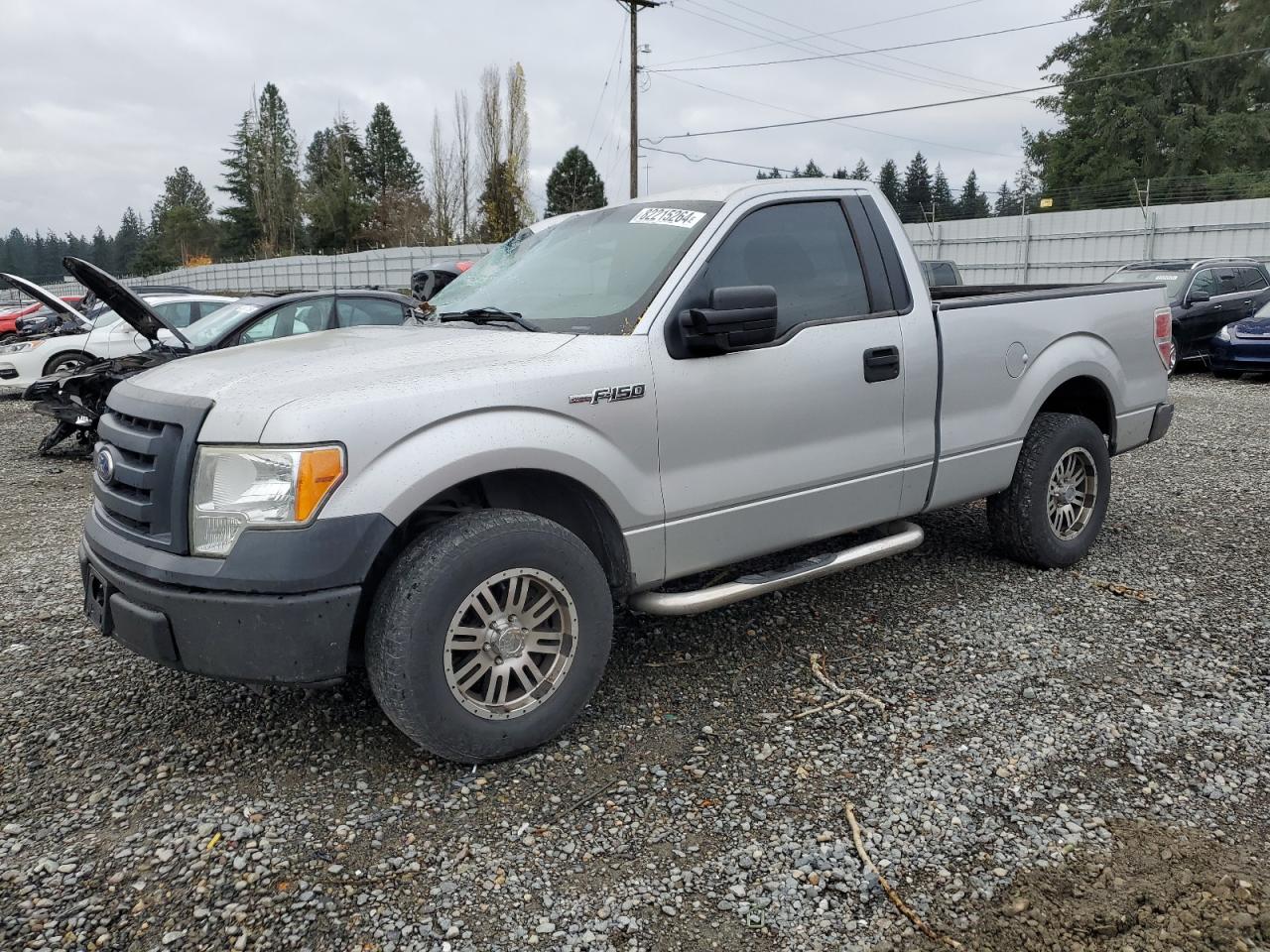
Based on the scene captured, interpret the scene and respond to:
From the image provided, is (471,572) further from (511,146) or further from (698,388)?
(511,146)

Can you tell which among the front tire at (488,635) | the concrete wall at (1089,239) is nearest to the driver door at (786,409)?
the front tire at (488,635)

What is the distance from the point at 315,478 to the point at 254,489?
19cm

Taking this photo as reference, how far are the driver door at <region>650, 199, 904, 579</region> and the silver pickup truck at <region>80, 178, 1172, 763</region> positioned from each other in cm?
1

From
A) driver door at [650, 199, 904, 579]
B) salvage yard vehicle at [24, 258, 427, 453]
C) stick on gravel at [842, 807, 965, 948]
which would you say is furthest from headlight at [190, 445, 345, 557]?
salvage yard vehicle at [24, 258, 427, 453]

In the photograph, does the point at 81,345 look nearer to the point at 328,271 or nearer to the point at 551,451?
the point at 551,451

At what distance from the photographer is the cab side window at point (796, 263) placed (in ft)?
12.3

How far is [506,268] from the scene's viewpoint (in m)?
4.25

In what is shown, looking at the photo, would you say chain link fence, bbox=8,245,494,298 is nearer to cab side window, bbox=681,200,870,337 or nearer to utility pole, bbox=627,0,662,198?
utility pole, bbox=627,0,662,198

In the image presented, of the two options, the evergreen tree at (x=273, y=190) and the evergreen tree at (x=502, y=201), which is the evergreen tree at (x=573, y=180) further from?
the evergreen tree at (x=273, y=190)

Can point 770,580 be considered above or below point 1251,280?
below

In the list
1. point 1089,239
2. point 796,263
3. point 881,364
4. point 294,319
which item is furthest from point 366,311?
point 1089,239

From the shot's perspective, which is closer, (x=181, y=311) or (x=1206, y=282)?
(x=181, y=311)

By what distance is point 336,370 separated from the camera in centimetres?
309

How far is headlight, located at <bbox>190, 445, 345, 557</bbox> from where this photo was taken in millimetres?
2754
